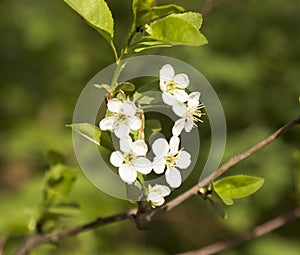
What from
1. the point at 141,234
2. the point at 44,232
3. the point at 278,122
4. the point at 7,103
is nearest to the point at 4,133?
the point at 7,103

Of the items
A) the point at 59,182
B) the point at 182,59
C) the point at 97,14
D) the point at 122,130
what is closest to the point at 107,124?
the point at 122,130

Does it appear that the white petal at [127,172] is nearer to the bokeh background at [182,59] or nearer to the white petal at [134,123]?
the white petal at [134,123]

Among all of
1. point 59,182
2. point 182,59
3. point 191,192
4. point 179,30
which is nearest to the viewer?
point 179,30

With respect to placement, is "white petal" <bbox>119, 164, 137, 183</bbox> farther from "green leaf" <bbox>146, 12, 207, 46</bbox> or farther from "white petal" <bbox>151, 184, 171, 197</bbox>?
"green leaf" <bbox>146, 12, 207, 46</bbox>

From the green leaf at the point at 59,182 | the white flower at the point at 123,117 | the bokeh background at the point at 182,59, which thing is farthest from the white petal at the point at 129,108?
the bokeh background at the point at 182,59

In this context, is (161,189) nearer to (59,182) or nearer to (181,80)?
(181,80)

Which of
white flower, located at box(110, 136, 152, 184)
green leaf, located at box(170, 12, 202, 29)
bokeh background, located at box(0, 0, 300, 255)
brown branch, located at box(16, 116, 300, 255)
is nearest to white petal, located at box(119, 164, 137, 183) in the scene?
white flower, located at box(110, 136, 152, 184)

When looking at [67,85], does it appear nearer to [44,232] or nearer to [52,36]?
[52,36]
